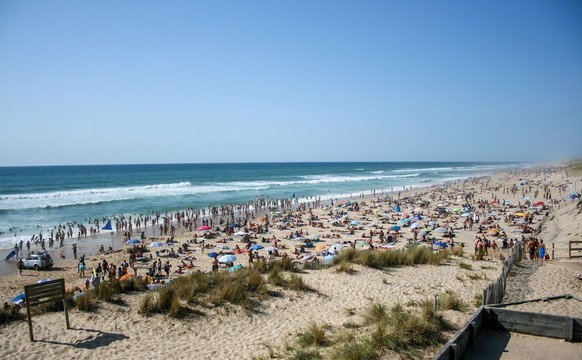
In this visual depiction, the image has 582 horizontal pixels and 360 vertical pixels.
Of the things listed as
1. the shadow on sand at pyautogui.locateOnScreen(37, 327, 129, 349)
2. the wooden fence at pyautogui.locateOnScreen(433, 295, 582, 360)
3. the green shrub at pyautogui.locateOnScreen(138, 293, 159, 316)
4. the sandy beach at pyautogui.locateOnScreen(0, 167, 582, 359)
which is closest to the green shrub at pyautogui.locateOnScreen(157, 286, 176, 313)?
the green shrub at pyautogui.locateOnScreen(138, 293, 159, 316)

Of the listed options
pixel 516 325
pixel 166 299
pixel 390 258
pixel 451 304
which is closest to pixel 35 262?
pixel 166 299

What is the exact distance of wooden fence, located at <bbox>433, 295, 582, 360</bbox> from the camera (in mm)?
5754

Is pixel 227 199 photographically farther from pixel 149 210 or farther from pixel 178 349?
pixel 178 349

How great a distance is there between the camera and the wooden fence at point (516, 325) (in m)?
5.75

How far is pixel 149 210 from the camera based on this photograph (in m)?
39.9

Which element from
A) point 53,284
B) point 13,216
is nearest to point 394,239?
point 53,284

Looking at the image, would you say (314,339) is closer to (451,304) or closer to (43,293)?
(451,304)

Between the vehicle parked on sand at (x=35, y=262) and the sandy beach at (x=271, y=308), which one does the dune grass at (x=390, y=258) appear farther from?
the vehicle parked on sand at (x=35, y=262)

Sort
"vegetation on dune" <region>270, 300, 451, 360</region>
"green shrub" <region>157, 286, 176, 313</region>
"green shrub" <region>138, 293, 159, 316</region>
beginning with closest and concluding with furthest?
1. "vegetation on dune" <region>270, 300, 451, 360</region>
2. "green shrub" <region>138, 293, 159, 316</region>
3. "green shrub" <region>157, 286, 176, 313</region>

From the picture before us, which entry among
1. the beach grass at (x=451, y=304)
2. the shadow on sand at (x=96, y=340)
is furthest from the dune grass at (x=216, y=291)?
the beach grass at (x=451, y=304)

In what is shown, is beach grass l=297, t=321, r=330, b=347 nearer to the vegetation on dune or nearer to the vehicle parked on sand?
the vegetation on dune

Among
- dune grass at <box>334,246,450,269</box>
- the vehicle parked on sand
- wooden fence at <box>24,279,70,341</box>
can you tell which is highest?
wooden fence at <box>24,279,70,341</box>

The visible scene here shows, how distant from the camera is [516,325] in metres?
6.30

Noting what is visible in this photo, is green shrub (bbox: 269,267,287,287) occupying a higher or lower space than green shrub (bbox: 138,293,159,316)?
lower
